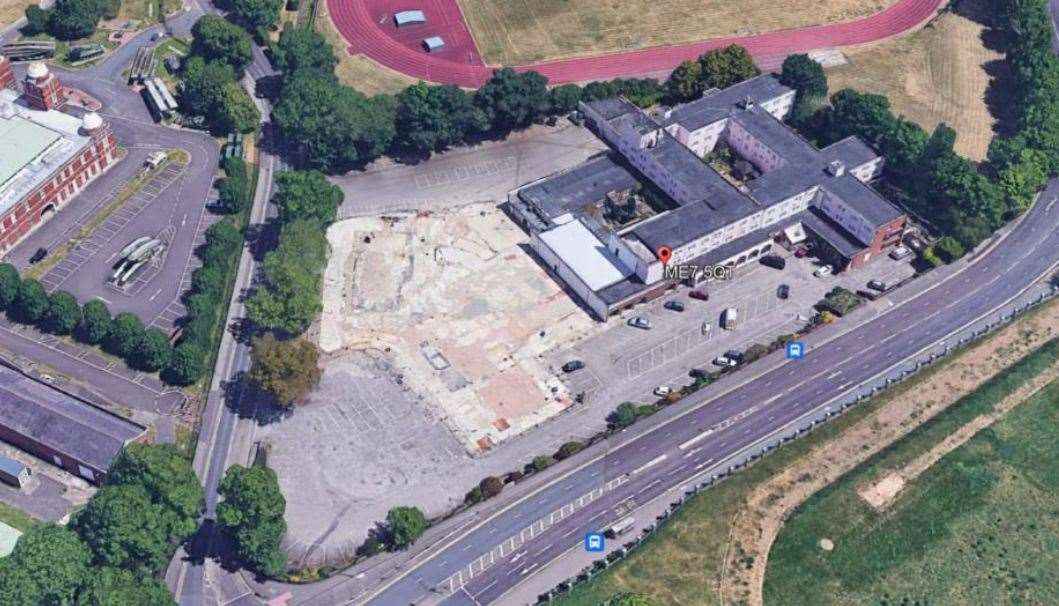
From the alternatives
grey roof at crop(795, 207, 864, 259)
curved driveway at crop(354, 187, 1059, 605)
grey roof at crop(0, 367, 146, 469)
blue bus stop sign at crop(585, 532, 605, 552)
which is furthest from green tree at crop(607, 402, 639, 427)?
grey roof at crop(0, 367, 146, 469)

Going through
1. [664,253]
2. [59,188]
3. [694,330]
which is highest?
[664,253]

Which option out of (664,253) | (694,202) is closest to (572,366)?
(664,253)

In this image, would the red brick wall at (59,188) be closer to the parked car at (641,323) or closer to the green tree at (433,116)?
the green tree at (433,116)

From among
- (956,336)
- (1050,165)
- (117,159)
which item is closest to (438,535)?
(956,336)

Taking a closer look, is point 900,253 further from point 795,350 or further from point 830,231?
point 795,350

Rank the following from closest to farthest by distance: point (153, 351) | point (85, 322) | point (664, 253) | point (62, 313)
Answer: point (153, 351)
point (62, 313)
point (85, 322)
point (664, 253)

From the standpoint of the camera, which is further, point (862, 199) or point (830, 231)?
point (830, 231)

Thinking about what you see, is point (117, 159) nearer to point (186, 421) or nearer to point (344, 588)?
point (186, 421)

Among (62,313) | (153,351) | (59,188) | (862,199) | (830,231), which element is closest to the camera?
(153,351)

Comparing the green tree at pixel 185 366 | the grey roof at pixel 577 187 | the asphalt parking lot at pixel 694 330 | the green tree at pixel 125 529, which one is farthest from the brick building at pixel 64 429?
the grey roof at pixel 577 187

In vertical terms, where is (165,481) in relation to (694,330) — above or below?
below
